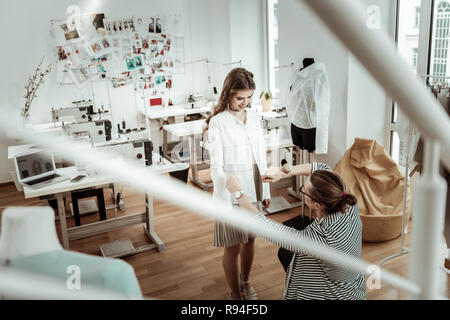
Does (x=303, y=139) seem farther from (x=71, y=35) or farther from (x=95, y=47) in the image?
(x=71, y=35)

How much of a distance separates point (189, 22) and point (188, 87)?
0.94m

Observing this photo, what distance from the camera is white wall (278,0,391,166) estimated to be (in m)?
4.08

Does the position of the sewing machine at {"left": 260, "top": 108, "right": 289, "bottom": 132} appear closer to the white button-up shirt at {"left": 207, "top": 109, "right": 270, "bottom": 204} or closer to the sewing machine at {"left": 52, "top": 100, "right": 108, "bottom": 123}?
the white button-up shirt at {"left": 207, "top": 109, "right": 270, "bottom": 204}

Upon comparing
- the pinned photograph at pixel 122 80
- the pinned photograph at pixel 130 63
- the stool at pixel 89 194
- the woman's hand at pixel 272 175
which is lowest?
the stool at pixel 89 194

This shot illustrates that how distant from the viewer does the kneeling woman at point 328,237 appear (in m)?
1.79

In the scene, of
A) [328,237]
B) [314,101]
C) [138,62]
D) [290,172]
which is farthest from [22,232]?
[138,62]

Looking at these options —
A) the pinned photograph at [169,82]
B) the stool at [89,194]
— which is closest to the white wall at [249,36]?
the pinned photograph at [169,82]

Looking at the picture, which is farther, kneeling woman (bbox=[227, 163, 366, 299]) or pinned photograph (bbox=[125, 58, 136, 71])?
pinned photograph (bbox=[125, 58, 136, 71])

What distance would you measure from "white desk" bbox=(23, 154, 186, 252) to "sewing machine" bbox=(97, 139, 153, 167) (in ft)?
0.27

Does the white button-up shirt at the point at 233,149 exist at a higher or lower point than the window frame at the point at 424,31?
lower

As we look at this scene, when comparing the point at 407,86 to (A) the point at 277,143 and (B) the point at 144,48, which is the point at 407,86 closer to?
(A) the point at 277,143

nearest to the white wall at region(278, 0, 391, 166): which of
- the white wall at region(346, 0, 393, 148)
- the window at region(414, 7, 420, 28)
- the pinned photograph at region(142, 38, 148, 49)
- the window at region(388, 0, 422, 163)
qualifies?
the white wall at region(346, 0, 393, 148)

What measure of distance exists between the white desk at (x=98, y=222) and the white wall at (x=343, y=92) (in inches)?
65.0

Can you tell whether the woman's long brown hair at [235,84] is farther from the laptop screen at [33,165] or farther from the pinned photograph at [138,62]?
the pinned photograph at [138,62]
